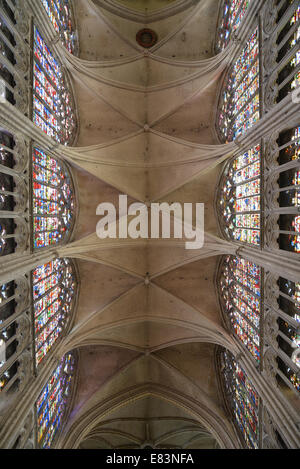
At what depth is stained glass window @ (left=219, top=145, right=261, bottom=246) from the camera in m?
8.80

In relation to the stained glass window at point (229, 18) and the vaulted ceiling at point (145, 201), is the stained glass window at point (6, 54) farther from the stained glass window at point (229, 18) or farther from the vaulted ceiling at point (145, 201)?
the stained glass window at point (229, 18)

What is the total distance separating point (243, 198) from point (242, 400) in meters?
6.68

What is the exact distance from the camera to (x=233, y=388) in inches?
437

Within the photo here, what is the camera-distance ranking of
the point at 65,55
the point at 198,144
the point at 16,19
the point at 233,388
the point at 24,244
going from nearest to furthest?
the point at 16,19
the point at 24,244
the point at 65,55
the point at 233,388
the point at 198,144

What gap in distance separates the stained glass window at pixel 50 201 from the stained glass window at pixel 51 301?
97cm

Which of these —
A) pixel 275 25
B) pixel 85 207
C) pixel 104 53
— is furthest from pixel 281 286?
pixel 104 53

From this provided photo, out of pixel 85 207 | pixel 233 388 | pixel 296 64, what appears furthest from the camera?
pixel 85 207

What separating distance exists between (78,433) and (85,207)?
842 centimetres

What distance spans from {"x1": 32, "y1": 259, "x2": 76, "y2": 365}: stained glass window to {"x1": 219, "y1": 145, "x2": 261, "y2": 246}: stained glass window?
6397mm

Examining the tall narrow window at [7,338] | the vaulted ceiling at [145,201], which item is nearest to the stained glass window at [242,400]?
the vaulted ceiling at [145,201]

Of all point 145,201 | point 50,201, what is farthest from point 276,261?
point 145,201

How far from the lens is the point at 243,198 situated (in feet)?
32.8
